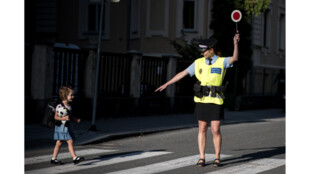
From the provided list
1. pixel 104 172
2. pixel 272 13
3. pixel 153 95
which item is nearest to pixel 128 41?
pixel 153 95

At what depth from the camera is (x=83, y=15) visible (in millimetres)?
21828

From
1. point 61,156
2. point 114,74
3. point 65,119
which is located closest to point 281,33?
point 114,74

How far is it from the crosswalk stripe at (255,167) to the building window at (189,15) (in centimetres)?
1316

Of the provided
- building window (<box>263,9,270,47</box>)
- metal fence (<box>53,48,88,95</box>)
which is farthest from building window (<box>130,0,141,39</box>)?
building window (<box>263,9,270,47</box>)

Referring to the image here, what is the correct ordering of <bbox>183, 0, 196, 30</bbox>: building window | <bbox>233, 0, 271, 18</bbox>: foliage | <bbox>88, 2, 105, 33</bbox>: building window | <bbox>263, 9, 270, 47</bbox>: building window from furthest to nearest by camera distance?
<bbox>263, 9, 270, 47</bbox>: building window
<bbox>88, 2, 105, 33</bbox>: building window
<bbox>183, 0, 196, 30</bbox>: building window
<bbox>233, 0, 271, 18</bbox>: foliage

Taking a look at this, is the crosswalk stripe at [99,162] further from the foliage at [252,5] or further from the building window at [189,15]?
the building window at [189,15]

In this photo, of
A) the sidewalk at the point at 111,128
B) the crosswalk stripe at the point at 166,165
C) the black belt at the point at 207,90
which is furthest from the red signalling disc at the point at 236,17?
the sidewalk at the point at 111,128

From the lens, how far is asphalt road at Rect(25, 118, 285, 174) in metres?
7.39

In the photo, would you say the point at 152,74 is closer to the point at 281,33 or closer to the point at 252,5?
the point at 252,5

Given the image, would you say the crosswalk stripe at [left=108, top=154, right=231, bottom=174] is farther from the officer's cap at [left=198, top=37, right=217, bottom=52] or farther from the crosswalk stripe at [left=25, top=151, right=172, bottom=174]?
the officer's cap at [left=198, top=37, right=217, bottom=52]

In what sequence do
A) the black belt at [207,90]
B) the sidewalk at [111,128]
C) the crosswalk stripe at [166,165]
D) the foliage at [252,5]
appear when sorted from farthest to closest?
the foliage at [252,5]
the sidewalk at [111,128]
the black belt at [207,90]
the crosswalk stripe at [166,165]

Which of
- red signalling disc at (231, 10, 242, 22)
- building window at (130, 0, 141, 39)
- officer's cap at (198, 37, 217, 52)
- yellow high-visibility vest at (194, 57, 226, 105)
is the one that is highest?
building window at (130, 0, 141, 39)

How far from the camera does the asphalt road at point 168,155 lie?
7.39m
